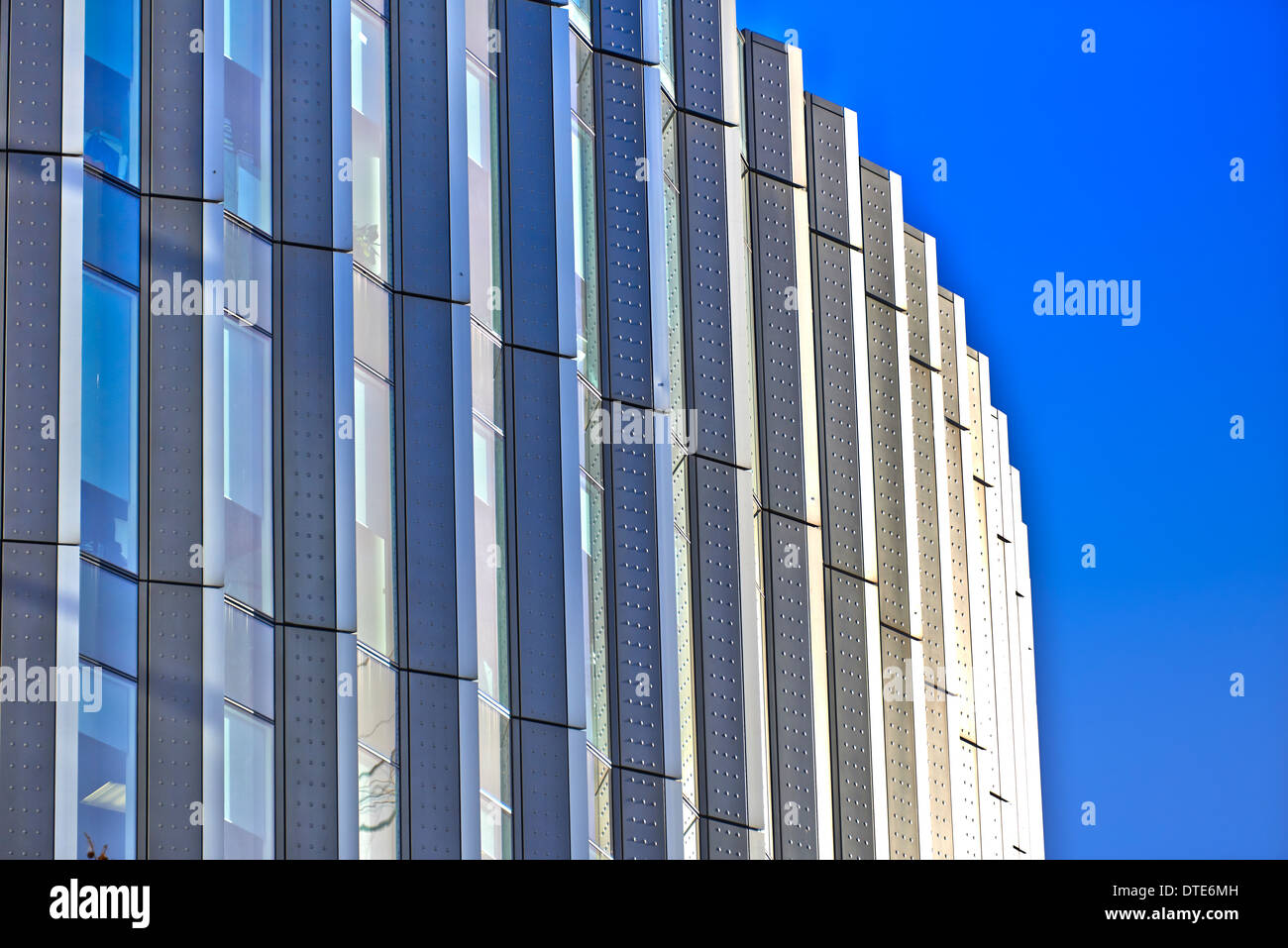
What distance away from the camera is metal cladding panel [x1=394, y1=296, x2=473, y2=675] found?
15.8 meters

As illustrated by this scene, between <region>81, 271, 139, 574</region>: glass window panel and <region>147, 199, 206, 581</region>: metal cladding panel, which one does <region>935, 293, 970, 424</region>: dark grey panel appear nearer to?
<region>147, 199, 206, 581</region>: metal cladding panel

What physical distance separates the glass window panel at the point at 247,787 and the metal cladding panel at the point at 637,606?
490 cm

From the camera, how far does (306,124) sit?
51.4 ft

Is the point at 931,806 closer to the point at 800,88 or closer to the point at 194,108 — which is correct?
the point at 800,88

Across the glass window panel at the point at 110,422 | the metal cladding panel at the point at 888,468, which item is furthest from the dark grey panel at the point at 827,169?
the glass window panel at the point at 110,422

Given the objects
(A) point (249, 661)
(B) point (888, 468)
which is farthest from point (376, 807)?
(B) point (888, 468)

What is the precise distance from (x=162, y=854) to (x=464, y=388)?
5.72 meters

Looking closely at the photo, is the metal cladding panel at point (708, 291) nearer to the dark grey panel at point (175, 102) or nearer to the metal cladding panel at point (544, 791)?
the metal cladding panel at point (544, 791)

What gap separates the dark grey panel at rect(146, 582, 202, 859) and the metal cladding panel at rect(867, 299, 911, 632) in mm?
13095

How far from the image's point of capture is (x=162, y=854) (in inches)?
512

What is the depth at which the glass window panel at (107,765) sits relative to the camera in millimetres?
12688

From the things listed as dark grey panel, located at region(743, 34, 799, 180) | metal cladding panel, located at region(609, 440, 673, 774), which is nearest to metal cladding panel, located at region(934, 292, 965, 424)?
dark grey panel, located at region(743, 34, 799, 180)
